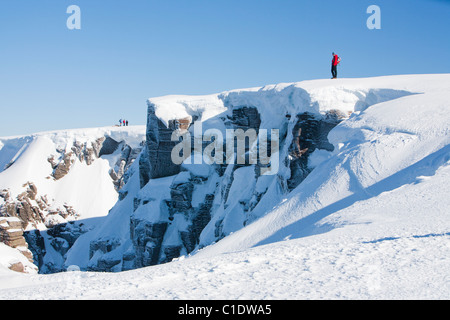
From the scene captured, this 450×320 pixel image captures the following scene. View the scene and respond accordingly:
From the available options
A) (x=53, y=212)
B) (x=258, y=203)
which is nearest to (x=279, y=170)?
(x=258, y=203)

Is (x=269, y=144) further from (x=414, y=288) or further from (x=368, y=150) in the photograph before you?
(x=414, y=288)

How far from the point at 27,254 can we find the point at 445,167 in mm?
29618

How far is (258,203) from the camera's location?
15.3m

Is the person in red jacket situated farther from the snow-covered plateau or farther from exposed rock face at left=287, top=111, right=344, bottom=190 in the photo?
exposed rock face at left=287, top=111, right=344, bottom=190

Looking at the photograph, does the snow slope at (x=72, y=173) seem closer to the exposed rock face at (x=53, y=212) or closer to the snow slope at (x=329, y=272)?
the exposed rock face at (x=53, y=212)

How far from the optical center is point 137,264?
23.0m

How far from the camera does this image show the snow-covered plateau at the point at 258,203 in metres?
4.18

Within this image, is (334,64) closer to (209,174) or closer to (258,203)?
(258,203)

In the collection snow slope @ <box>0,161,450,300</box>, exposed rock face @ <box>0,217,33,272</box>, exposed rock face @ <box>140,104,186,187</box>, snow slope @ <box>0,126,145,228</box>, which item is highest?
snow slope @ <box>0,161,450,300</box>

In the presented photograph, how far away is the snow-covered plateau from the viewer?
4.18 meters

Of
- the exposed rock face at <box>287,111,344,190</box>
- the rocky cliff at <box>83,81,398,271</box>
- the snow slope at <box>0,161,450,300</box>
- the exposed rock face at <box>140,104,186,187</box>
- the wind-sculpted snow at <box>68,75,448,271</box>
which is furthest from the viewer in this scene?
the exposed rock face at <box>140,104,186,187</box>
